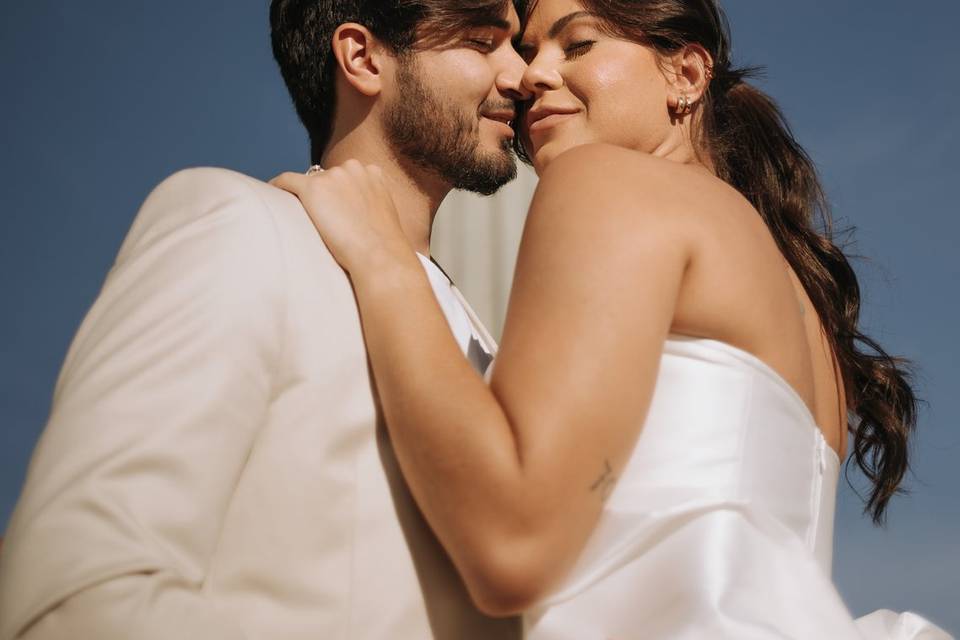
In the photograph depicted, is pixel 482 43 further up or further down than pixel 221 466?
further up

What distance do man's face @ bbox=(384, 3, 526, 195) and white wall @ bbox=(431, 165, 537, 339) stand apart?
310 centimetres

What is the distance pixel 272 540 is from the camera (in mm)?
1998

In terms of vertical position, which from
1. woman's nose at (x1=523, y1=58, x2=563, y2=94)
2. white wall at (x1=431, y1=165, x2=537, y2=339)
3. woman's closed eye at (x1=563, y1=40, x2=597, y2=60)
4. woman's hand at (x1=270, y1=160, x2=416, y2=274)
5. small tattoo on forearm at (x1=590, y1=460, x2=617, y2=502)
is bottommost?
white wall at (x1=431, y1=165, x2=537, y2=339)

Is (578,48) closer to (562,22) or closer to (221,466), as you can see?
(562,22)

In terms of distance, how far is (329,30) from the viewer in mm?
3490

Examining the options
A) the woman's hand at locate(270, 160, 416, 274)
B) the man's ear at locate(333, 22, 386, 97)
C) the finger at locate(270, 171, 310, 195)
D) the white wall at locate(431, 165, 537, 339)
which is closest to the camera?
the woman's hand at locate(270, 160, 416, 274)

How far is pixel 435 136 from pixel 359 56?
45 centimetres

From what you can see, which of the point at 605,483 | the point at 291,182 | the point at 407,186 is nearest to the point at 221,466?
the point at 605,483

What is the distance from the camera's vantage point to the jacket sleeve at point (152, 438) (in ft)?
5.54

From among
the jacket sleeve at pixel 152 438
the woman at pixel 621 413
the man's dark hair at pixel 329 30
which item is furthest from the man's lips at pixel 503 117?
the jacket sleeve at pixel 152 438

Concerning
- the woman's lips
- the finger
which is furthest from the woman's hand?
the woman's lips

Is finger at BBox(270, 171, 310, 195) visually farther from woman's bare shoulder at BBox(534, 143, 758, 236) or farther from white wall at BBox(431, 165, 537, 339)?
white wall at BBox(431, 165, 537, 339)

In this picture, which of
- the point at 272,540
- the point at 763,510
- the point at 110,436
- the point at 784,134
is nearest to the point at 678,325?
the point at 763,510

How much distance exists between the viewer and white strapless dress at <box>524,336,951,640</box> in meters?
1.97
